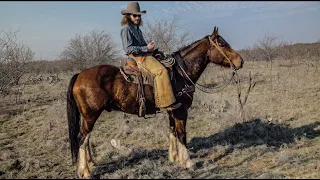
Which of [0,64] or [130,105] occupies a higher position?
[0,64]

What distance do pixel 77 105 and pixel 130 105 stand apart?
0.91m

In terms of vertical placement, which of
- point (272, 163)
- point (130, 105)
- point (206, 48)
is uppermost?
point (206, 48)

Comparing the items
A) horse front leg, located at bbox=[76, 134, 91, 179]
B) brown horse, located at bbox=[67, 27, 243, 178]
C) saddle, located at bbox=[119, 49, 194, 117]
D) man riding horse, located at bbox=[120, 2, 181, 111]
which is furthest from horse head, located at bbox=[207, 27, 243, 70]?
horse front leg, located at bbox=[76, 134, 91, 179]

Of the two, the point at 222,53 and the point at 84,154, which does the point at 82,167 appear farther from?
the point at 222,53

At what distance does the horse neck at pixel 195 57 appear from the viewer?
5.33 meters

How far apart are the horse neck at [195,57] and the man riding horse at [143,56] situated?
68cm

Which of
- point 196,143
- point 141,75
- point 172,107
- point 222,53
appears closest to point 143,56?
point 141,75

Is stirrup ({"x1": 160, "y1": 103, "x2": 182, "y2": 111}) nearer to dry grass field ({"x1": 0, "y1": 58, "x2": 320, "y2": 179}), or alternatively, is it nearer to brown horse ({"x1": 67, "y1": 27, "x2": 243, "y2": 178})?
brown horse ({"x1": 67, "y1": 27, "x2": 243, "y2": 178})

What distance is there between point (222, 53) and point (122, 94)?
6.53 feet

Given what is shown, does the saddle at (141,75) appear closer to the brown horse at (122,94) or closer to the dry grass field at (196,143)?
the brown horse at (122,94)

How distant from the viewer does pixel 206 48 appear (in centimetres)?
536

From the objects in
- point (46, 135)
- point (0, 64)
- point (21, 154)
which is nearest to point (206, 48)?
point (21, 154)

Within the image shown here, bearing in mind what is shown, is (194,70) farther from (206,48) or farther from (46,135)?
(46,135)

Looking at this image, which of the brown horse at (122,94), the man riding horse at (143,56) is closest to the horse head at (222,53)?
the brown horse at (122,94)
